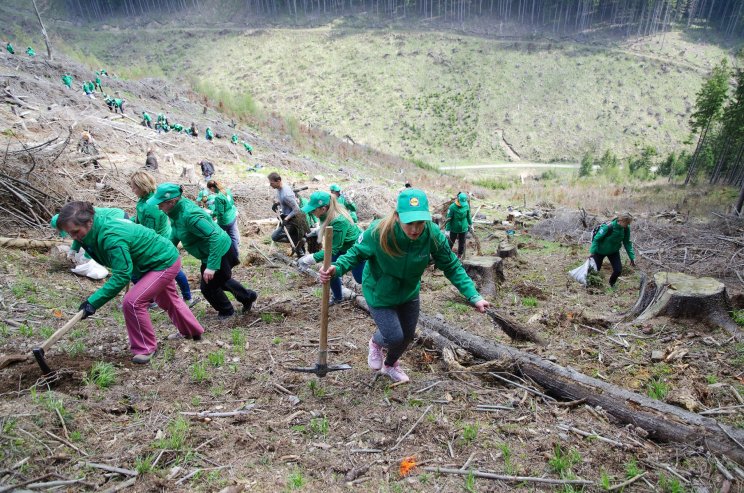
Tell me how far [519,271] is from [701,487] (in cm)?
725

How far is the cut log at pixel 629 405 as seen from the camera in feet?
9.94

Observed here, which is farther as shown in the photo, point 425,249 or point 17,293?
point 17,293

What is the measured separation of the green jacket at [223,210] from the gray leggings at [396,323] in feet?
14.2

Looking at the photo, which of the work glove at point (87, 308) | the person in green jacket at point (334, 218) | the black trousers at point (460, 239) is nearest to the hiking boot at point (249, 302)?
the person in green jacket at point (334, 218)

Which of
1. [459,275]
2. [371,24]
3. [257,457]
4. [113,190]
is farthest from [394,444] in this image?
[371,24]

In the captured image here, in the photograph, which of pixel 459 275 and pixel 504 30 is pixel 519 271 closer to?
pixel 459 275

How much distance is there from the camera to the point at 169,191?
4609mm

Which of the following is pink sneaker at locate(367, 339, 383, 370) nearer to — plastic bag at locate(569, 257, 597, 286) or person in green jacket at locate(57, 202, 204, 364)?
person in green jacket at locate(57, 202, 204, 364)

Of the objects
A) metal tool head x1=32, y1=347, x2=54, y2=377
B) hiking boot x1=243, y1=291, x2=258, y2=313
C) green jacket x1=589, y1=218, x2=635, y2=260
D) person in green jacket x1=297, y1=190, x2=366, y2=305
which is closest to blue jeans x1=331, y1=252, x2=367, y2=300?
person in green jacket x1=297, y1=190, x2=366, y2=305

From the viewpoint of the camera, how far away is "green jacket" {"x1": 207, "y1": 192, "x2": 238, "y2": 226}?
6.93 m

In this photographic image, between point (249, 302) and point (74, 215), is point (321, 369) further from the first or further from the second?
point (74, 215)

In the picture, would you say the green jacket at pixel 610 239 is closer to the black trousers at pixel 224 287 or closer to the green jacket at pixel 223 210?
the black trousers at pixel 224 287

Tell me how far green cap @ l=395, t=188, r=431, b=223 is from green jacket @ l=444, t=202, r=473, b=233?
21.5ft

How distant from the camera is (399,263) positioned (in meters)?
3.33
